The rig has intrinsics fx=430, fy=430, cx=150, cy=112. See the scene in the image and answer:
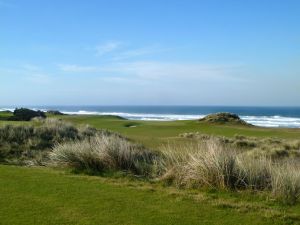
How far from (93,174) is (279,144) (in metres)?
14.4

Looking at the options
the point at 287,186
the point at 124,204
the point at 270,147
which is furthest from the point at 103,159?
the point at 270,147

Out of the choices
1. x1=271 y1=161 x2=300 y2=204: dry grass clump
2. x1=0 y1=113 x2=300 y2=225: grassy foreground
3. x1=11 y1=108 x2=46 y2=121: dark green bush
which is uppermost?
x1=11 y1=108 x2=46 y2=121: dark green bush

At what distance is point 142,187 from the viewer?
9523 mm

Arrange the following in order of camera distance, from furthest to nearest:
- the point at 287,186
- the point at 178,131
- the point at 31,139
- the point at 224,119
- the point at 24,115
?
the point at 224,119, the point at 24,115, the point at 178,131, the point at 31,139, the point at 287,186

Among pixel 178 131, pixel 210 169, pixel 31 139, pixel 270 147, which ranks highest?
pixel 210 169

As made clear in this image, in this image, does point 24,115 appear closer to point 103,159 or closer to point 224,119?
point 224,119

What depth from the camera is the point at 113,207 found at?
7.53 meters

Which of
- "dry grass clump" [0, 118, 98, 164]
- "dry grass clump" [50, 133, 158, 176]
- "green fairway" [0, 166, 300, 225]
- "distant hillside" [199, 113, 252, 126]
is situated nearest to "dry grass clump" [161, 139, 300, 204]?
"green fairway" [0, 166, 300, 225]

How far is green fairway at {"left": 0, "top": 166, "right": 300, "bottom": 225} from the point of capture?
684cm

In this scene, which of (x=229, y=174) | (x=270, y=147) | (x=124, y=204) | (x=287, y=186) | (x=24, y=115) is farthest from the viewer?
(x=24, y=115)

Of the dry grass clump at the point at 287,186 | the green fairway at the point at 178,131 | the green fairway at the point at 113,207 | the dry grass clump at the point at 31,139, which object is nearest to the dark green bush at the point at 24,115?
the green fairway at the point at 178,131

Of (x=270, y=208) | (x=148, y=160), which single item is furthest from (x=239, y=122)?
(x=270, y=208)

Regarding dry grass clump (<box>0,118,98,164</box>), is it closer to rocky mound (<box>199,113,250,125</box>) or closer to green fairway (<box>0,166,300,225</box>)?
green fairway (<box>0,166,300,225</box>)

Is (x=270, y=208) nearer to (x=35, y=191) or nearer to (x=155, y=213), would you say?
(x=155, y=213)
